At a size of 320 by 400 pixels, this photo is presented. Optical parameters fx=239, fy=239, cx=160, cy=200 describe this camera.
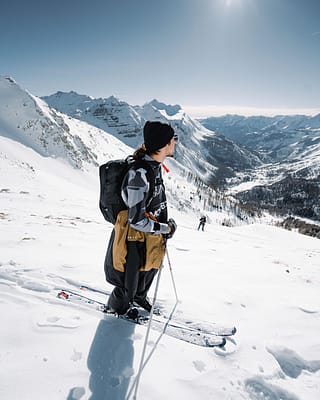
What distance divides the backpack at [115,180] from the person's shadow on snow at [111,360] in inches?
63.4

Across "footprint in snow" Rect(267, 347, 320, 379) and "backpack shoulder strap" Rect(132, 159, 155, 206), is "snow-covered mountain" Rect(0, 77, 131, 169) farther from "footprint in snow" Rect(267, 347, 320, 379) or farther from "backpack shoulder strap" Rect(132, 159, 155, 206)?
"footprint in snow" Rect(267, 347, 320, 379)

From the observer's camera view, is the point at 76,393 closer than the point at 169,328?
Yes

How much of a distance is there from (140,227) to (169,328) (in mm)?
1782

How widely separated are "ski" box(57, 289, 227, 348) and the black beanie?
2.62 metres

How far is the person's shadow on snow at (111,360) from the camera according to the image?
8.07ft

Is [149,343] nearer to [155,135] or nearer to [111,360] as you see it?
[111,360]

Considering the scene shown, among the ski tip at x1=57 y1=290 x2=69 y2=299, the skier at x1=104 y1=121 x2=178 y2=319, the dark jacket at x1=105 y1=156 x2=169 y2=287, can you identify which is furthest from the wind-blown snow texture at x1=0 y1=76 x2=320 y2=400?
the dark jacket at x1=105 y1=156 x2=169 y2=287

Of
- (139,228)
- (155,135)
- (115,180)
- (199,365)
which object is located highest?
(155,135)

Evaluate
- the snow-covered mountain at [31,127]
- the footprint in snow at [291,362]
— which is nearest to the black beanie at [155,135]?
the footprint in snow at [291,362]

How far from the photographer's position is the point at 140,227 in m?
3.10

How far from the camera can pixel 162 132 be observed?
3.25 meters

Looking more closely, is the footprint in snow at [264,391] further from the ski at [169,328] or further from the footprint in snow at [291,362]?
the ski at [169,328]

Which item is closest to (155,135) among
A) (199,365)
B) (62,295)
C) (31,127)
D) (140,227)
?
(140,227)

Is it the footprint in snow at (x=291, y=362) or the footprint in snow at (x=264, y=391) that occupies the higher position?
the footprint in snow at (x=291, y=362)
